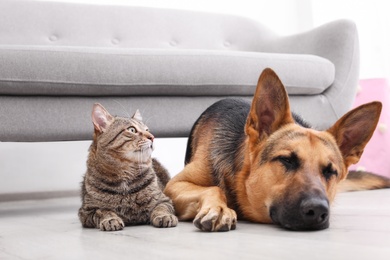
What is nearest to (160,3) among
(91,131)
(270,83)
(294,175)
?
(91,131)

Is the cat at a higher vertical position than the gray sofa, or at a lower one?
lower

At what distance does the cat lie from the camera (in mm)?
2102

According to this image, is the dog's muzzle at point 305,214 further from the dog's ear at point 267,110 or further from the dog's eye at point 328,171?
the dog's ear at point 267,110

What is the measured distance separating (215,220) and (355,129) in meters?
0.68

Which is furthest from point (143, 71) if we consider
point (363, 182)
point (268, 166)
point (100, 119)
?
point (363, 182)

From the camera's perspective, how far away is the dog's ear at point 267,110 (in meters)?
1.96

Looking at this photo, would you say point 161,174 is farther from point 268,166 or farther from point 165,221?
point 268,166

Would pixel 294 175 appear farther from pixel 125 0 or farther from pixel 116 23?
pixel 125 0

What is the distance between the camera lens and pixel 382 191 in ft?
10.1

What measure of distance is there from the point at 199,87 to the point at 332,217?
1.32 m

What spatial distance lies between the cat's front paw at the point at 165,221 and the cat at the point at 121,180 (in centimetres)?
4

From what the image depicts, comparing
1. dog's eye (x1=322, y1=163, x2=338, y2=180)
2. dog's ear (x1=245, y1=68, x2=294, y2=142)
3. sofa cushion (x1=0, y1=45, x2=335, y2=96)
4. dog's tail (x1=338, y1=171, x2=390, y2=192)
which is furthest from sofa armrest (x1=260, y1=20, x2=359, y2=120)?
dog's eye (x1=322, y1=163, x2=338, y2=180)

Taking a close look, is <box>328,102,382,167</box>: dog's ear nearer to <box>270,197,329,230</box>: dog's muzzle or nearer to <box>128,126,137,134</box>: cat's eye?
<box>270,197,329,230</box>: dog's muzzle

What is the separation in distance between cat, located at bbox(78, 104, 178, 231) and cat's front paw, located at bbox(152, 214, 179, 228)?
0.04m
